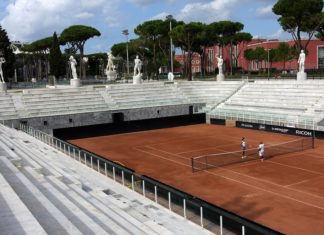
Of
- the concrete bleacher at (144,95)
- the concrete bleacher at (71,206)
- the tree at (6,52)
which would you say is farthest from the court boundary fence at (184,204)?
the tree at (6,52)

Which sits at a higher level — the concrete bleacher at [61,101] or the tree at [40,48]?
the tree at [40,48]

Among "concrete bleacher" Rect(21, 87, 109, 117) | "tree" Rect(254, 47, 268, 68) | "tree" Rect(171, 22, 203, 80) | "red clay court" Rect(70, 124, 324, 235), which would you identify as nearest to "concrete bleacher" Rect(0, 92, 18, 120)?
"concrete bleacher" Rect(21, 87, 109, 117)

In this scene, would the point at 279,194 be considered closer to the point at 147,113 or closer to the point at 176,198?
the point at 176,198

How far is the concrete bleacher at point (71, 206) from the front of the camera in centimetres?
938

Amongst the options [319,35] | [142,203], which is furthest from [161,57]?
[142,203]

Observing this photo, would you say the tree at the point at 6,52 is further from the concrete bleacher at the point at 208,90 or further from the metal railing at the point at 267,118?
the metal railing at the point at 267,118

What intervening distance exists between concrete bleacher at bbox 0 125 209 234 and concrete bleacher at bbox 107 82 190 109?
33.4 m

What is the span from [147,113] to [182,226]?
129 ft

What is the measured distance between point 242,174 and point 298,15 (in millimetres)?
45679

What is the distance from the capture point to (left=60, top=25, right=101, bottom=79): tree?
88000 mm

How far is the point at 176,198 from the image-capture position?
14992 millimetres

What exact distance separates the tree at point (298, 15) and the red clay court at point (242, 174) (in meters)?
27.8

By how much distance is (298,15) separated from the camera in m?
63.9

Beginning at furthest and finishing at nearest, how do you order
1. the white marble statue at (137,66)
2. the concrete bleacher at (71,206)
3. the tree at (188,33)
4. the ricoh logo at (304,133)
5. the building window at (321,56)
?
the building window at (321,56) → the tree at (188,33) → the white marble statue at (137,66) → the ricoh logo at (304,133) → the concrete bleacher at (71,206)
